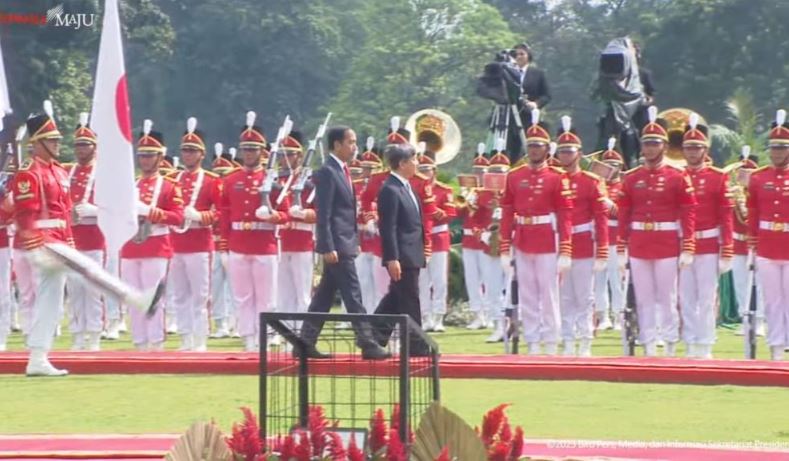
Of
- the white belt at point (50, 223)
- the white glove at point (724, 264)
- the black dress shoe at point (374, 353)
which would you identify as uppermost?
the white belt at point (50, 223)

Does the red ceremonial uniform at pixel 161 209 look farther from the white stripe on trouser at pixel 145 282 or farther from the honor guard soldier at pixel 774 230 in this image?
the honor guard soldier at pixel 774 230

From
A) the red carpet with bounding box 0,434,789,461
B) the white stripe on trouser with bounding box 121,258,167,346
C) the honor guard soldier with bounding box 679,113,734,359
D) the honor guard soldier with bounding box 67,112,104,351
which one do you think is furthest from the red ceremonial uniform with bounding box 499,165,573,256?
the red carpet with bounding box 0,434,789,461

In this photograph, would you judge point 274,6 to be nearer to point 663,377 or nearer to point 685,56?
point 685,56

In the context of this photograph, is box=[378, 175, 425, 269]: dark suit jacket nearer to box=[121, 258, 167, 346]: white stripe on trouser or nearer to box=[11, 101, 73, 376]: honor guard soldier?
box=[11, 101, 73, 376]: honor guard soldier

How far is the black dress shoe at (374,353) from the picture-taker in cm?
1043

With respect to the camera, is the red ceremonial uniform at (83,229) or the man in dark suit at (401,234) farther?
the red ceremonial uniform at (83,229)

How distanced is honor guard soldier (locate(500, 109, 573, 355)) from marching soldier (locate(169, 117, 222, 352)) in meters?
2.55

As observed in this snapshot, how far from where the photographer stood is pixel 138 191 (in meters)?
16.9

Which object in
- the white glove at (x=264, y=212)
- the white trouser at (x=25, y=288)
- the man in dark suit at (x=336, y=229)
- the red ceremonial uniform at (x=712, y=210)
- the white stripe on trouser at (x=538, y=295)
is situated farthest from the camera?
the white trouser at (x=25, y=288)

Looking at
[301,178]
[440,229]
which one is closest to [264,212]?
[301,178]

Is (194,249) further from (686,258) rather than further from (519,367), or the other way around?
(519,367)

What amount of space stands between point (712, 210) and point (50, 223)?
5.40m

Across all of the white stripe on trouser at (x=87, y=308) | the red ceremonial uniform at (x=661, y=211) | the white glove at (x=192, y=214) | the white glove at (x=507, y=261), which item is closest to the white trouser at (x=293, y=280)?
the white glove at (x=192, y=214)

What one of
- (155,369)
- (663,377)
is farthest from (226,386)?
(663,377)
